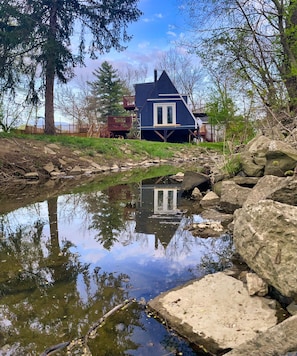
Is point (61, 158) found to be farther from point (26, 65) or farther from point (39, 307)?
A: point (39, 307)

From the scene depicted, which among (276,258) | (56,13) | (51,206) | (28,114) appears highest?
(56,13)

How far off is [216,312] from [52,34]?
14.7 metres

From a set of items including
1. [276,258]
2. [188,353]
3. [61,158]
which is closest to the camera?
[188,353]

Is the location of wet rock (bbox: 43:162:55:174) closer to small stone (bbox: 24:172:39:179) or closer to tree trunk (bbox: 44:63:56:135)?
small stone (bbox: 24:172:39:179)

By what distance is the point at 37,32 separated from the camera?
44.8 feet

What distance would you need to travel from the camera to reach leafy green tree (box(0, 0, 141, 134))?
13.2m

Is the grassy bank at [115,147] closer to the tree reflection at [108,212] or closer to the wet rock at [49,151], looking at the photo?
the wet rock at [49,151]

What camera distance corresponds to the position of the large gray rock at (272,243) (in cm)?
230

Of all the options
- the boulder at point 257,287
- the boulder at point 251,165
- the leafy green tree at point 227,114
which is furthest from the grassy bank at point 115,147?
the boulder at point 257,287

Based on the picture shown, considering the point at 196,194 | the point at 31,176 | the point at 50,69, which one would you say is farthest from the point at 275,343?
the point at 50,69

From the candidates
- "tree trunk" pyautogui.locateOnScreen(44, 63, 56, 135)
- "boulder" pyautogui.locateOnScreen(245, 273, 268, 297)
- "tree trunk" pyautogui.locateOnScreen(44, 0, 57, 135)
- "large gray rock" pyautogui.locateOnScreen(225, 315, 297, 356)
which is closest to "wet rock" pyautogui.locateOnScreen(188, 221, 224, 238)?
"boulder" pyautogui.locateOnScreen(245, 273, 268, 297)

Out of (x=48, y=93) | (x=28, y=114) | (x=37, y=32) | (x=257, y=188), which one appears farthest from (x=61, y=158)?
(x=257, y=188)

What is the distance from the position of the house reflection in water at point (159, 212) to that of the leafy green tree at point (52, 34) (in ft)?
28.2

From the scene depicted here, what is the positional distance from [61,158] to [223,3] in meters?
8.35
